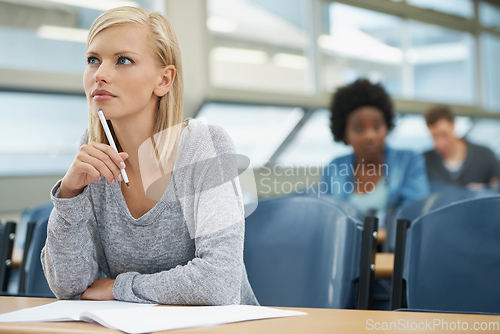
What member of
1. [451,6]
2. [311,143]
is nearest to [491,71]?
[451,6]

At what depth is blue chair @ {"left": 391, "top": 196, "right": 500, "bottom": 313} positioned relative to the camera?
55.6 inches

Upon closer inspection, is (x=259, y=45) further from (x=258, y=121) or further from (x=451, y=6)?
(x=451, y=6)

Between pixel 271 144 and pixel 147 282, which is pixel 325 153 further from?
pixel 147 282

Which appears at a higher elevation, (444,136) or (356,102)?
(356,102)

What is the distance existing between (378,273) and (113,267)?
2.56 feet

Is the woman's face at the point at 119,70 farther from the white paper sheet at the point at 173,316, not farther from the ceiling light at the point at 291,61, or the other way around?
the ceiling light at the point at 291,61

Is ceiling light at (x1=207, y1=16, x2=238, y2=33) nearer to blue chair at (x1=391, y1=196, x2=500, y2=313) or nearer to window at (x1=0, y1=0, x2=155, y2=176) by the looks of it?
window at (x1=0, y1=0, x2=155, y2=176)

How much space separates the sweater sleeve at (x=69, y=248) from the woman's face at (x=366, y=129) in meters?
1.97

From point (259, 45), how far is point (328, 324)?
4197 millimetres

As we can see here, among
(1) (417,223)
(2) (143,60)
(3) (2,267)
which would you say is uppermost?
(2) (143,60)

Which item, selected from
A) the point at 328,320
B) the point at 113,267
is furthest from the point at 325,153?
the point at 328,320

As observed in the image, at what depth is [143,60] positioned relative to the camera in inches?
52.1

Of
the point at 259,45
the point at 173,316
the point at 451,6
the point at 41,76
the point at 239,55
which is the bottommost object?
the point at 173,316

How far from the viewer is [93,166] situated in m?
1.22
